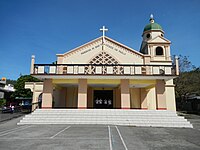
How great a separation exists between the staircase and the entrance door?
5.32 metres

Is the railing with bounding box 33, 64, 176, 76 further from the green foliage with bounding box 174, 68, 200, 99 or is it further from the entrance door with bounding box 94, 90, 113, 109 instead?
the green foliage with bounding box 174, 68, 200, 99

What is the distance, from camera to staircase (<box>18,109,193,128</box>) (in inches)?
477

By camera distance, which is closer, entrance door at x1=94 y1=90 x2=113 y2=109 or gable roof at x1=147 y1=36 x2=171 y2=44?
entrance door at x1=94 y1=90 x2=113 y2=109

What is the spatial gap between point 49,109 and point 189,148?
10812mm

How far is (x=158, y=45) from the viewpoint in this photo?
22172 millimetres

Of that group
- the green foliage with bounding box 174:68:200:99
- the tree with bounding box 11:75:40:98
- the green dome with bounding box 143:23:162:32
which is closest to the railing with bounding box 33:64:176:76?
the green dome with bounding box 143:23:162:32

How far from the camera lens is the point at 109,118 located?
12703mm

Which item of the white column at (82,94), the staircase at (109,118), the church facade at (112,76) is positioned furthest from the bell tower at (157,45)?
the white column at (82,94)

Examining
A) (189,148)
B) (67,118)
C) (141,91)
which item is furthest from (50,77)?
(189,148)

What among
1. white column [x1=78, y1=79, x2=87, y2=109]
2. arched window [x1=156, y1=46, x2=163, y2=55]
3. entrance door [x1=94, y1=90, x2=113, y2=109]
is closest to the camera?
white column [x1=78, y1=79, x2=87, y2=109]

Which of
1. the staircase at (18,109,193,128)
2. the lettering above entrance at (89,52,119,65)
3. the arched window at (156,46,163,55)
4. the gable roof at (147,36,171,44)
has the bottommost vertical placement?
the staircase at (18,109,193,128)

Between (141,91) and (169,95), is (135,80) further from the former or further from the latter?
(169,95)

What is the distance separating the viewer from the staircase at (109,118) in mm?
12125

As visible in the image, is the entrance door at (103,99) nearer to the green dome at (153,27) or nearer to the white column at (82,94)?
the white column at (82,94)
